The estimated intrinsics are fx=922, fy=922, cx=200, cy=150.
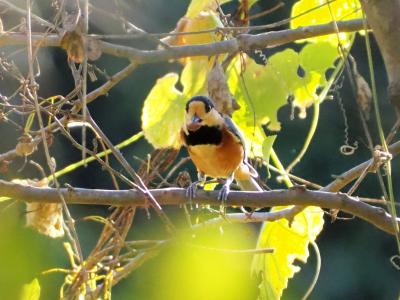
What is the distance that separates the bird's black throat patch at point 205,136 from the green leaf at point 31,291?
64cm

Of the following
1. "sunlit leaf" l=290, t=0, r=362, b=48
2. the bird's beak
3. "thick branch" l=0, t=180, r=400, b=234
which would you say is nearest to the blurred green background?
"thick branch" l=0, t=180, r=400, b=234

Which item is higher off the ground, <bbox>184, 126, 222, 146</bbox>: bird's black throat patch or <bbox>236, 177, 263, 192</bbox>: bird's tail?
<bbox>184, 126, 222, 146</bbox>: bird's black throat patch

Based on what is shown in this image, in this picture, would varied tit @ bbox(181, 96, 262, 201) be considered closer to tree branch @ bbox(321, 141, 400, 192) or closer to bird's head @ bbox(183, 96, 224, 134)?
bird's head @ bbox(183, 96, 224, 134)

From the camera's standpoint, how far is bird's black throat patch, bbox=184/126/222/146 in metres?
1.48

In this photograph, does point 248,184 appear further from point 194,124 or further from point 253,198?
point 253,198

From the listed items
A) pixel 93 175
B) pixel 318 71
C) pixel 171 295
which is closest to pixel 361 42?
pixel 93 175

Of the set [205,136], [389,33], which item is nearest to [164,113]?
[205,136]

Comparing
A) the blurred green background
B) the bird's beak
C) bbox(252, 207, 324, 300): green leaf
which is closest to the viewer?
bbox(252, 207, 324, 300): green leaf

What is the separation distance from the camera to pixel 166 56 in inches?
37.9

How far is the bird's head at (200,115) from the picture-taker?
4.64ft

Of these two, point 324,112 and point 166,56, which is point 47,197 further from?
point 324,112

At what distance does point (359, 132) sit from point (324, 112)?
0.24 metres

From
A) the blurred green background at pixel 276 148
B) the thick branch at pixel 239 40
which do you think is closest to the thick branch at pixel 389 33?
the thick branch at pixel 239 40

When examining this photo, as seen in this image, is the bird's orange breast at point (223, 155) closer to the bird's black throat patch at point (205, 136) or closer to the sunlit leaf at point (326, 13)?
the bird's black throat patch at point (205, 136)
